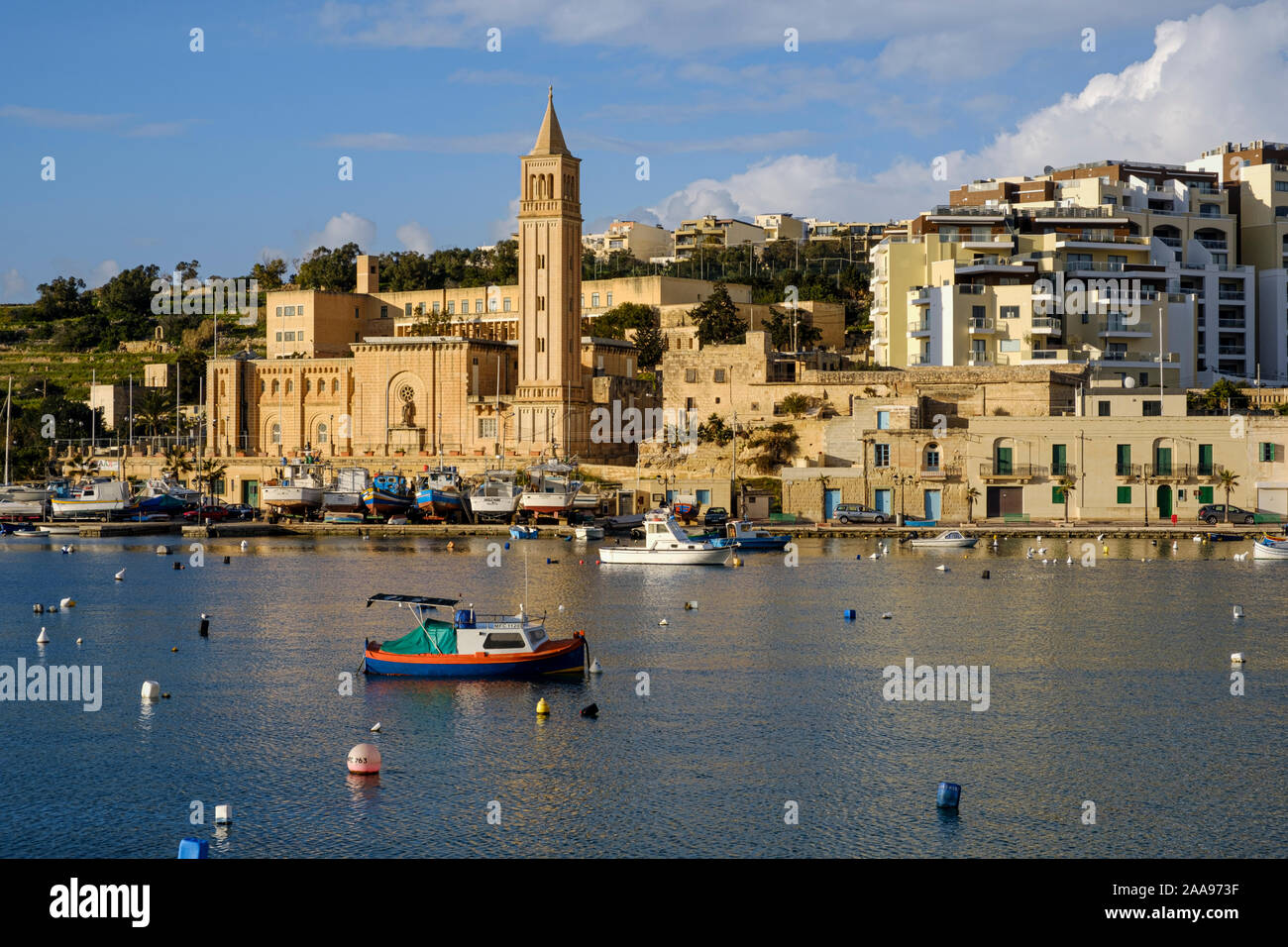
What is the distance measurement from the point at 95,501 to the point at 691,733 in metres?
69.7

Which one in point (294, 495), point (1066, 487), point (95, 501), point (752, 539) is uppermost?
point (1066, 487)

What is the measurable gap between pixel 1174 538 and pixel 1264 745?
4198 centimetres

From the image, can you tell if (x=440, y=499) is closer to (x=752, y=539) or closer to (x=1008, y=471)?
(x=752, y=539)

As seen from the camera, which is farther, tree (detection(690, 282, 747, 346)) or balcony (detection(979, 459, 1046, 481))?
tree (detection(690, 282, 747, 346))

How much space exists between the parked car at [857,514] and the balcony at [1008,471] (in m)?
5.41

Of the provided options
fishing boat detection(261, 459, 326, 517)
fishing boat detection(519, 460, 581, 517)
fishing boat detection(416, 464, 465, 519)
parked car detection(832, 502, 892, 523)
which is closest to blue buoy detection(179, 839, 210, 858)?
parked car detection(832, 502, 892, 523)

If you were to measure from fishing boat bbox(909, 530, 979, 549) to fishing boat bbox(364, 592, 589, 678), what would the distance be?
34.3 m

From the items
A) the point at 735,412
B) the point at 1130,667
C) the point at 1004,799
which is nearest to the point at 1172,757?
the point at 1004,799

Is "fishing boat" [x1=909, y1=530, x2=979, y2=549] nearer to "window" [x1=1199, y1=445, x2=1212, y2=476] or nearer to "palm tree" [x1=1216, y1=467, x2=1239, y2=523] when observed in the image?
"window" [x1=1199, y1=445, x2=1212, y2=476]

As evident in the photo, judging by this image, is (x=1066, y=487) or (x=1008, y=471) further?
(x=1008, y=471)

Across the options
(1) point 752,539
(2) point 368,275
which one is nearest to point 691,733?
(1) point 752,539

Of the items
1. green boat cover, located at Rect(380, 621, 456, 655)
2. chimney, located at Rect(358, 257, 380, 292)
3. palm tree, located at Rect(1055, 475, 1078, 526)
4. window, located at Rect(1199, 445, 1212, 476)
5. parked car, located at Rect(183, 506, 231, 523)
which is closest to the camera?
green boat cover, located at Rect(380, 621, 456, 655)

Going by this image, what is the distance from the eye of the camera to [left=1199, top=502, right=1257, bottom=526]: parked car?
6950cm

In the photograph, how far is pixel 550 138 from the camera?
9806cm
